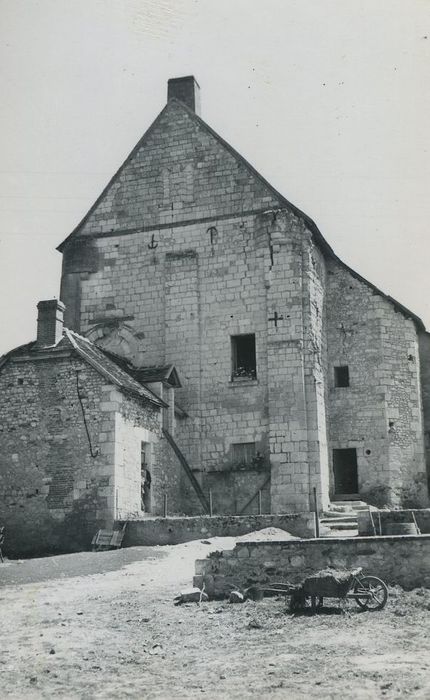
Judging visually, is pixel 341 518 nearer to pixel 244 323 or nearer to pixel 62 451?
pixel 244 323

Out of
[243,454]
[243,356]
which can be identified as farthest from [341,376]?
[243,454]

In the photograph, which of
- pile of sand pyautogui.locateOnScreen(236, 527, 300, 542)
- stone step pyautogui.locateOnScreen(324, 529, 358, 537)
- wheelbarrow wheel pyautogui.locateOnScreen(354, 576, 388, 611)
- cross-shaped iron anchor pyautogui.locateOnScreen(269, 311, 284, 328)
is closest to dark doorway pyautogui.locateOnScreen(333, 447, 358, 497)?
cross-shaped iron anchor pyautogui.locateOnScreen(269, 311, 284, 328)

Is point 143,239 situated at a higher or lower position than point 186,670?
higher

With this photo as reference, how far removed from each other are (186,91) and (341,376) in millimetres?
10705

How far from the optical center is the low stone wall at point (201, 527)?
55.0ft

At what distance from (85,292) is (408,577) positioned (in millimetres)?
15708

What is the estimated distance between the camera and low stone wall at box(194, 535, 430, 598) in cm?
1088

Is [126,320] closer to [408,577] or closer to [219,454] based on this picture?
[219,454]

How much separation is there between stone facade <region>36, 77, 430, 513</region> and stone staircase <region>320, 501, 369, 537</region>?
1.89 ft

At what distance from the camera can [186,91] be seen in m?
25.3

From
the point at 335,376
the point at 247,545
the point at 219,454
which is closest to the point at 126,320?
the point at 219,454

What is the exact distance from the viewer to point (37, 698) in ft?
21.5

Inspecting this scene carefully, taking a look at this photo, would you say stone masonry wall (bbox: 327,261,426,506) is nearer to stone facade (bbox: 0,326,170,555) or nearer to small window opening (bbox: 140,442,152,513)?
small window opening (bbox: 140,442,152,513)

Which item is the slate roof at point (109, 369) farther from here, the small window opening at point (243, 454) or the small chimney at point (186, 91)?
the small chimney at point (186, 91)
